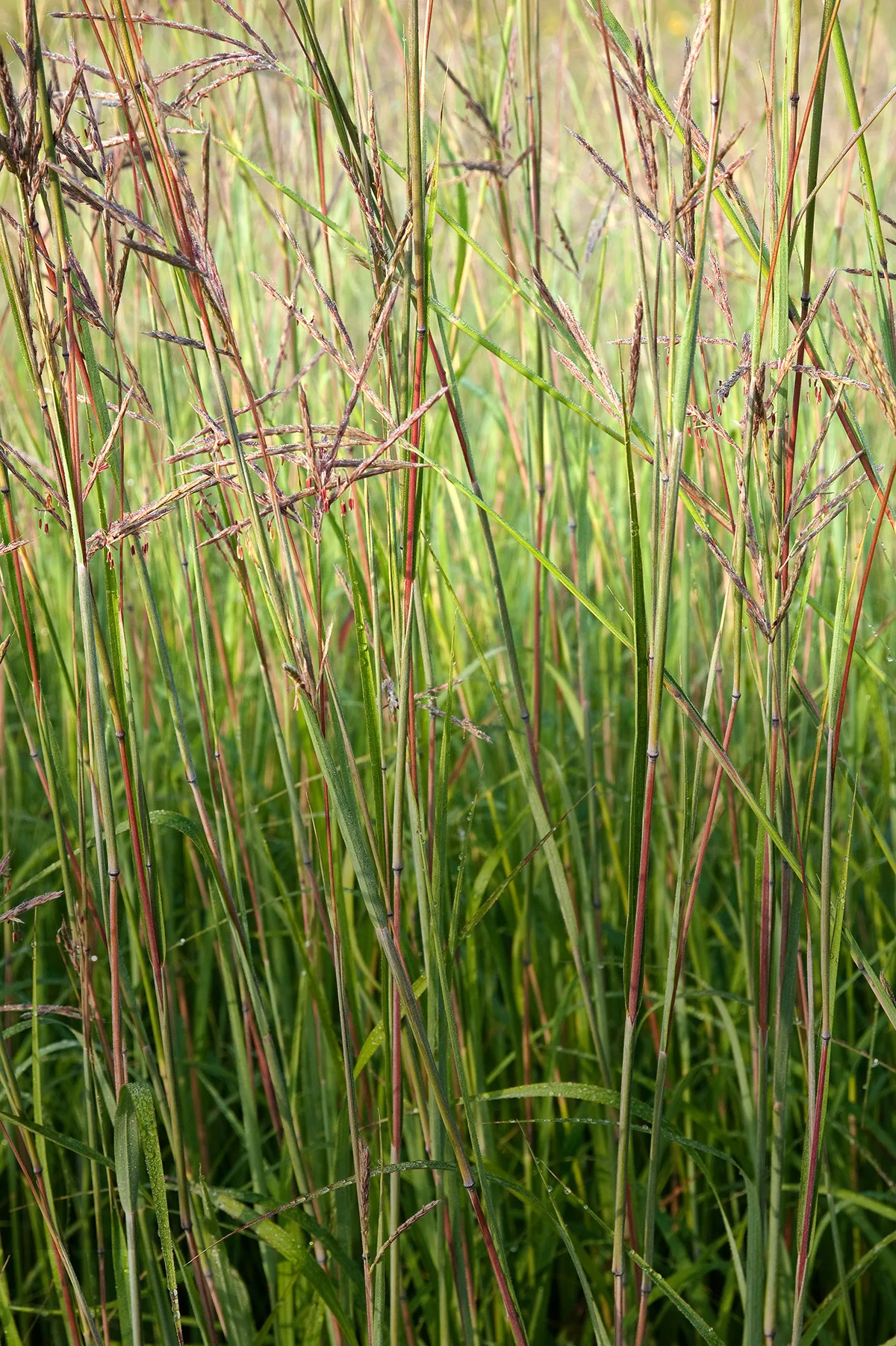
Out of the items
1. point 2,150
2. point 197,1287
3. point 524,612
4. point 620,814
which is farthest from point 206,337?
point 524,612

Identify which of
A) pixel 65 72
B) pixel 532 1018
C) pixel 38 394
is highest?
pixel 65 72

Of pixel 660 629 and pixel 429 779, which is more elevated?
pixel 660 629

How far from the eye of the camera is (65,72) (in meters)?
1.86

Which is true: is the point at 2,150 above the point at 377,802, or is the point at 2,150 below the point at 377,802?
above

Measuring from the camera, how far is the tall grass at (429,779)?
0.52 metres

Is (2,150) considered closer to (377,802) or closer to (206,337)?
(206,337)

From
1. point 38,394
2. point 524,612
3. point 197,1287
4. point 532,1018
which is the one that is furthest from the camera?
point 524,612

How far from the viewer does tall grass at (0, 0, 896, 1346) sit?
516 millimetres

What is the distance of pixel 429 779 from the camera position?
686 millimetres

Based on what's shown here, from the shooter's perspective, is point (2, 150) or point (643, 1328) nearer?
point (2, 150)

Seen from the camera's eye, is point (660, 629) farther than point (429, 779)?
No

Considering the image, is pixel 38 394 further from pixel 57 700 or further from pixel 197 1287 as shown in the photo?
pixel 57 700

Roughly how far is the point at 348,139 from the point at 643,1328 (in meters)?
0.69

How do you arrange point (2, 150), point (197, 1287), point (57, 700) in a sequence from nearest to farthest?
1. point (2, 150)
2. point (197, 1287)
3. point (57, 700)
